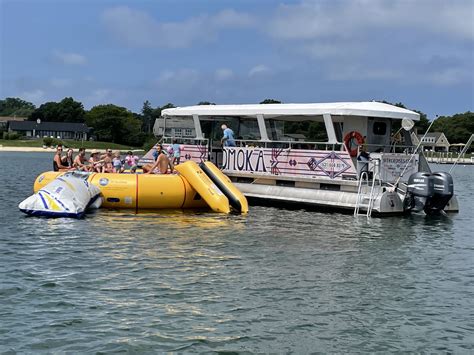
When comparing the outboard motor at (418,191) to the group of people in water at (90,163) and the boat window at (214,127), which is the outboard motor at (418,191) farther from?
the group of people in water at (90,163)

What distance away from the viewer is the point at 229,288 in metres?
10.3

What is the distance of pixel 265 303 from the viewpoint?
948 centimetres

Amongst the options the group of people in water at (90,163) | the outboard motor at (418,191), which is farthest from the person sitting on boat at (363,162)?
the group of people in water at (90,163)

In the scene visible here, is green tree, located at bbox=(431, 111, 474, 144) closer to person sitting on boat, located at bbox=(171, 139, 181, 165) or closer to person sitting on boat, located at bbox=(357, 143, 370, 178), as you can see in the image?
person sitting on boat, located at bbox=(171, 139, 181, 165)

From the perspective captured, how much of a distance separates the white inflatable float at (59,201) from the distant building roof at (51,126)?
118343 millimetres

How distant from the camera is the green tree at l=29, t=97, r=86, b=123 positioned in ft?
492

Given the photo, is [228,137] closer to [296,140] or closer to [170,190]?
[296,140]

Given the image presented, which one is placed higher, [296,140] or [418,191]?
[296,140]

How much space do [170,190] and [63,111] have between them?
139m

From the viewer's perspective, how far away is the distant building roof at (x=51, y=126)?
135250 millimetres

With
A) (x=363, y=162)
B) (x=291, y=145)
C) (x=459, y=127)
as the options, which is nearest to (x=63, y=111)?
(x=459, y=127)

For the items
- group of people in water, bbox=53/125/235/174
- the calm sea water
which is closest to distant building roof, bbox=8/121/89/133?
group of people in water, bbox=53/125/235/174

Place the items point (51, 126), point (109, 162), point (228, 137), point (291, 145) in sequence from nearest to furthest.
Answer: point (291, 145)
point (109, 162)
point (228, 137)
point (51, 126)

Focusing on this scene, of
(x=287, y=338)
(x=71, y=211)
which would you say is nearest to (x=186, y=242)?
(x=71, y=211)
